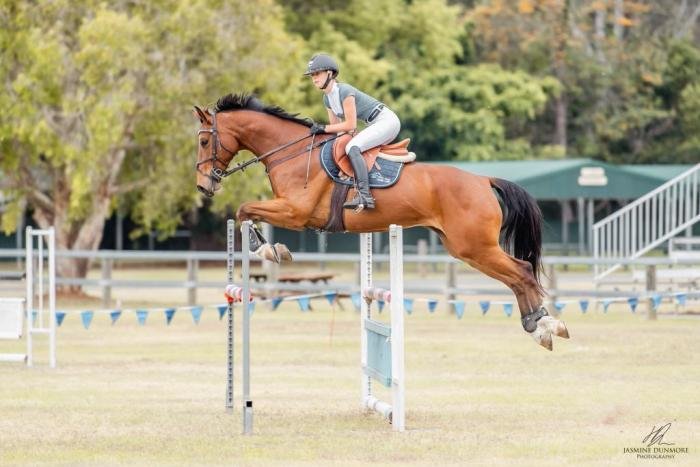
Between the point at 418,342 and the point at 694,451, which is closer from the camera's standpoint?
the point at 694,451

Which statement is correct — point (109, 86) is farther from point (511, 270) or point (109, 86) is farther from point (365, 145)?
point (511, 270)

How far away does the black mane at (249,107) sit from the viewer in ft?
43.3

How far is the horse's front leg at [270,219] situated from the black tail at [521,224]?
193 centimetres

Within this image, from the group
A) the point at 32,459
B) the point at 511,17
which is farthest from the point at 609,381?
the point at 511,17

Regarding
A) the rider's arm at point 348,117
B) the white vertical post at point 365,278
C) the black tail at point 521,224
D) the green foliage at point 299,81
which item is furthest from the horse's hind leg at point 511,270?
the green foliage at point 299,81

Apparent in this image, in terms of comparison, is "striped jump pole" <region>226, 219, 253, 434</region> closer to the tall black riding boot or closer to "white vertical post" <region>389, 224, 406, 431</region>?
the tall black riding boot

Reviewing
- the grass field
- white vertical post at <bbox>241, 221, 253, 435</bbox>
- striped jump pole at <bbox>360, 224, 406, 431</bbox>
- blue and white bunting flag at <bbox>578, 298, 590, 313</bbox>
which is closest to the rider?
striped jump pole at <bbox>360, 224, 406, 431</bbox>

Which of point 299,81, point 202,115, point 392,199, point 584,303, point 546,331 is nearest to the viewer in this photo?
point 546,331

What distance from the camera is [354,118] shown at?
1269 cm

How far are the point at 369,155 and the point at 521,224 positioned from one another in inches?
65.9

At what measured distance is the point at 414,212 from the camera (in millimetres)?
12766

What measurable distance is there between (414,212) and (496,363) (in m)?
5.32

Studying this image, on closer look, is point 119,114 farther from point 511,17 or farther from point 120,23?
point 511,17

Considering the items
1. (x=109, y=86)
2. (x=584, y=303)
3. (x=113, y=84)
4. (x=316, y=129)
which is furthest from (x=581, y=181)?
(x=316, y=129)
